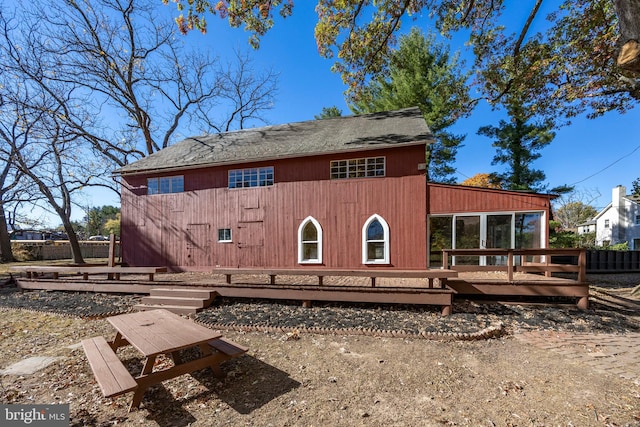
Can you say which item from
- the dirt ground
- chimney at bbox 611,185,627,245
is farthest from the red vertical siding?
chimney at bbox 611,185,627,245

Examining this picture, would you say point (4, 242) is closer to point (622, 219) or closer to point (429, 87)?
point (429, 87)

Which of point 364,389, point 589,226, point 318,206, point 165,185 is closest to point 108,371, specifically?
point 364,389

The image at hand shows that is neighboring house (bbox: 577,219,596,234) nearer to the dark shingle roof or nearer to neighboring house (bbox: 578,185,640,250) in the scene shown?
neighboring house (bbox: 578,185,640,250)

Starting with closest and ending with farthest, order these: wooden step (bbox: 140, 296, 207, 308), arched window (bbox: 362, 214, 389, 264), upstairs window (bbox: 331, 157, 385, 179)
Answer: wooden step (bbox: 140, 296, 207, 308) < arched window (bbox: 362, 214, 389, 264) < upstairs window (bbox: 331, 157, 385, 179)

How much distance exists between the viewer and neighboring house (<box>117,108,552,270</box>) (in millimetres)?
9359

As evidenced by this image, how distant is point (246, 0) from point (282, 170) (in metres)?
5.40

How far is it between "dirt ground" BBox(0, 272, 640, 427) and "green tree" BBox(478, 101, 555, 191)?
18.4m

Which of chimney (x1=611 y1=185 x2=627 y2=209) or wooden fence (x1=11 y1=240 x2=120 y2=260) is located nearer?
wooden fence (x1=11 y1=240 x2=120 y2=260)

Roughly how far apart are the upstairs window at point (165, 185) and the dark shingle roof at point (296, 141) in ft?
1.73

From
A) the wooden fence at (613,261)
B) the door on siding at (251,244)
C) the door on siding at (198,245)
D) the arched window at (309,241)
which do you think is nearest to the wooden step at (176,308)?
the door on siding at (251,244)

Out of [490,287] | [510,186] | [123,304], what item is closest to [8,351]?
[123,304]

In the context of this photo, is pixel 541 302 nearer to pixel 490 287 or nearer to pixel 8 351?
pixel 490 287

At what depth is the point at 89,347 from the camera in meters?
3.51

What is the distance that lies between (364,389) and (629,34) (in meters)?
4.62
